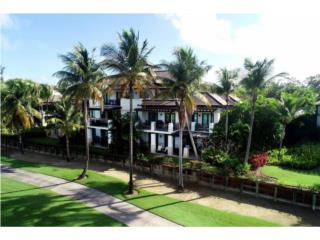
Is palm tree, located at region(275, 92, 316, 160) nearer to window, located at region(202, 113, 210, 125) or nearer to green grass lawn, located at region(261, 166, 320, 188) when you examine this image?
green grass lawn, located at region(261, 166, 320, 188)

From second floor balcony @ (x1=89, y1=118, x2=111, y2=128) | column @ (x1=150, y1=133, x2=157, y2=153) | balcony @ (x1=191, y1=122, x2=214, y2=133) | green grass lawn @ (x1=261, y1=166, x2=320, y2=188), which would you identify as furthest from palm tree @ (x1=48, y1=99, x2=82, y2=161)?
green grass lawn @ (x1=261, y1=166, x2=320, y2=188)

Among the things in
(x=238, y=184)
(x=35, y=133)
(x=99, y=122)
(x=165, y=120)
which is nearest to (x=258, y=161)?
(x=238, y=184)

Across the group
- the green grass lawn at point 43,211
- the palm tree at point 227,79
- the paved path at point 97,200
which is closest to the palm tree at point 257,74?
the palm tree at point 227,79

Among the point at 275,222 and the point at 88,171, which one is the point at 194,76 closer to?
the point at 275,222

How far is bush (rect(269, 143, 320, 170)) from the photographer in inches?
1072

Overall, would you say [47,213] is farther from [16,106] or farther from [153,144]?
[16,106]

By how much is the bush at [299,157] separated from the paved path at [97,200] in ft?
50.3

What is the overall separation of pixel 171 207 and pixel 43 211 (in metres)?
8.10

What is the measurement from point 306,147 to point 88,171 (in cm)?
2128

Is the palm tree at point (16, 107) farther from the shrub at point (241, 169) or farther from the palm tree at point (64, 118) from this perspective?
the shrub at point (241, 169)

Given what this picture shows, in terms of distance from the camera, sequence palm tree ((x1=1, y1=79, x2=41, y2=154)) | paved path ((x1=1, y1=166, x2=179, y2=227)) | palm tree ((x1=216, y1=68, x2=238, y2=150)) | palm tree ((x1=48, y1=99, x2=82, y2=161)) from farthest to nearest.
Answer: palm tree ((x1=1, y1=79, x2=41, y2=154)) < palm tree ((x1=48, y1=99, x2=82, y2=161)) < palm tree ((x1=216, y1=68, x2=238, y2=150)) < paved path ((x1=1, y1=166, x2=179, y2=227))

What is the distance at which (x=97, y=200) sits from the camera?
21.7m

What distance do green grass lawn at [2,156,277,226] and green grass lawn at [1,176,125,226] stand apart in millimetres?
3143

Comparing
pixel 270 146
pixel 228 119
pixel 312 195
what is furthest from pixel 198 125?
pixel 312 195
